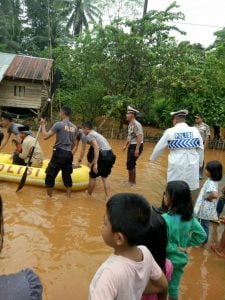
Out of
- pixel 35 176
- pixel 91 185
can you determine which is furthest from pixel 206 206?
pixel 35 176

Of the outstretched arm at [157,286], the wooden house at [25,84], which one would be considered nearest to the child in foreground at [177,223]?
the outstretched arm at [157,286]

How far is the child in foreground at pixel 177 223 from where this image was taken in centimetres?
293

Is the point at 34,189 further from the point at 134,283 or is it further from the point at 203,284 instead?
the point at 134,283

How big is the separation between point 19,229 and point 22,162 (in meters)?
2.86

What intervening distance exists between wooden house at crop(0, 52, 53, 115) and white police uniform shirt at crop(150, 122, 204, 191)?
1714 centimetres

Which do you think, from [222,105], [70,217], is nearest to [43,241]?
[70,217]

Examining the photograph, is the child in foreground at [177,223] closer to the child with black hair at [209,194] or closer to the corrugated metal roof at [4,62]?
the child with black hair at [209,194]

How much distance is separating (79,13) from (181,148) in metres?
32.9

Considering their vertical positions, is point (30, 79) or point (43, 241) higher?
point (30, 79)

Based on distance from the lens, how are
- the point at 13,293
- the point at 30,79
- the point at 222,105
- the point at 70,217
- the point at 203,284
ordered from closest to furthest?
the point at 13,293
the point at 203,284
the point at 70,217
the point at 222,105
the point at 30,79

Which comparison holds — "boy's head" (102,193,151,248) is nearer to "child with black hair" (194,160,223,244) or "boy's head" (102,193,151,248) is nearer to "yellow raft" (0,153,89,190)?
"child with black hair" (194,160,223,244)

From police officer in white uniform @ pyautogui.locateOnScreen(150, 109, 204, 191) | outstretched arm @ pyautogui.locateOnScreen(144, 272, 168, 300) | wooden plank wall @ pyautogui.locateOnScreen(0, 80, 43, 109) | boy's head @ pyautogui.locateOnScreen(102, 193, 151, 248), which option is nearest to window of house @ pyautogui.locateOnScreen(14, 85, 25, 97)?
wooden plank wall @ pyautogui.locateOnScreen(0, 80, 43, 109)

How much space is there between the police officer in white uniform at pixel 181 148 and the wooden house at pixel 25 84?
17120 millimetres

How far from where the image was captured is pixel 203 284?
157 inches
